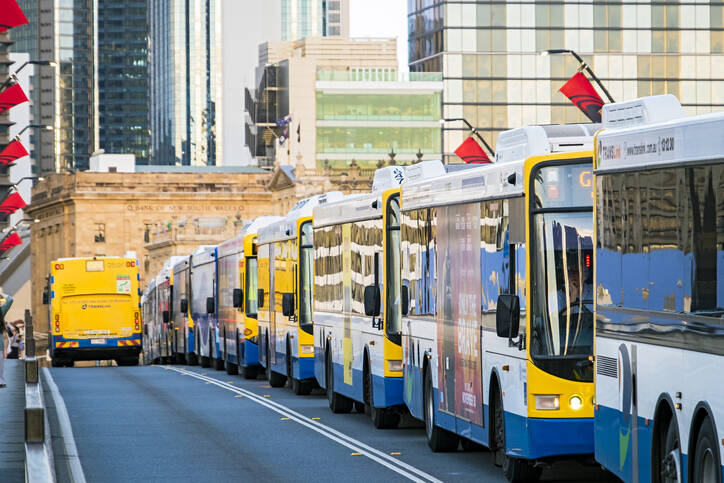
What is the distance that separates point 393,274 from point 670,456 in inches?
384

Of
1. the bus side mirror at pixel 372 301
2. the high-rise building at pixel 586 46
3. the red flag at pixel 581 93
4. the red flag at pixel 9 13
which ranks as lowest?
the bus side mirror at pixel 372 301

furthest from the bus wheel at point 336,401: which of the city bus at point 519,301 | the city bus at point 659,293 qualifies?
the city bus at point 659,293

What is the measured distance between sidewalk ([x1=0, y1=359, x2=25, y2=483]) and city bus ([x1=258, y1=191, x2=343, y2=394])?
438 cm

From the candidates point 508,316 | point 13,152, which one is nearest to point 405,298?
point 508,316

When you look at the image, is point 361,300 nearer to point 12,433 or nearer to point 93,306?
point 12,433

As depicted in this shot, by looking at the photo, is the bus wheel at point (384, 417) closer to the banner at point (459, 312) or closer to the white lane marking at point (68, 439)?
the banner at point (459, 312)

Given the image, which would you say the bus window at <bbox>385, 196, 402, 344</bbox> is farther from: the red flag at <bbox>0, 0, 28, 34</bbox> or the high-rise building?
the high-rise building

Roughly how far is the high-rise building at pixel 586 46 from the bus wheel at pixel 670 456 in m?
106

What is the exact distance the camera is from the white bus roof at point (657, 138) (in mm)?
10094

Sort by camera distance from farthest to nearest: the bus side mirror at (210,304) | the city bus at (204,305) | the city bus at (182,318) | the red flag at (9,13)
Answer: the city bus at (182,318) < the city bus at (204,305) < the bus side mirror at (210,304) < the red flag at (9,13)

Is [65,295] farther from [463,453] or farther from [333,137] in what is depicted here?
[333,137]

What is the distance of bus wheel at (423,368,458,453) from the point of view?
57.7ft

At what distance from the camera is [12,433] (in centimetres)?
1933

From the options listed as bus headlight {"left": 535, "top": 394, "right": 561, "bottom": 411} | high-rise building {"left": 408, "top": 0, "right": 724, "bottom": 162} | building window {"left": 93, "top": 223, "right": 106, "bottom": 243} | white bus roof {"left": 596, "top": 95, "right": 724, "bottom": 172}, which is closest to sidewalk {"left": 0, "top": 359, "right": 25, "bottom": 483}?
bus headlight {"left": 535, "top": 394, "right": 561, "bottom": 411}
